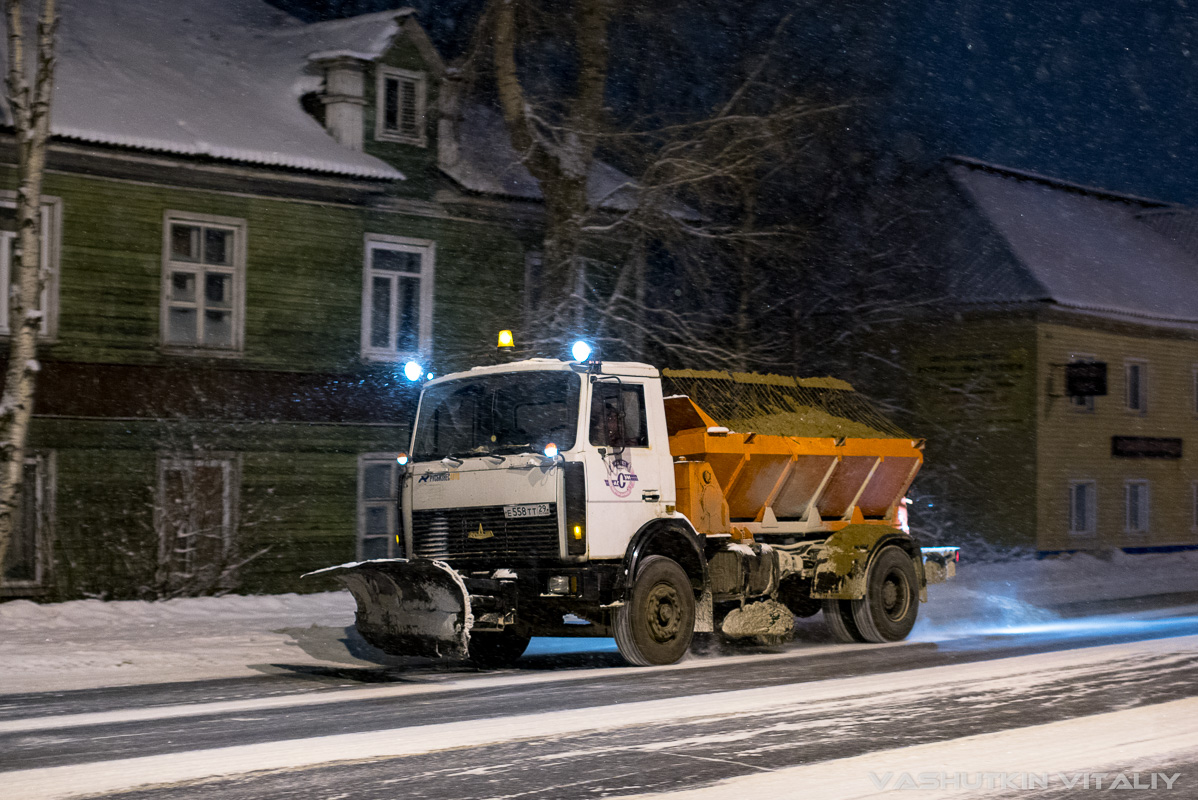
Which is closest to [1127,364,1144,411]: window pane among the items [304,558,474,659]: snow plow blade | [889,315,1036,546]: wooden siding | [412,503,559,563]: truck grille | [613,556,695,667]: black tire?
[889,315,1036,546]: wooden siding

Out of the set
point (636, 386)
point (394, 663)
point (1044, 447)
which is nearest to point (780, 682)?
point (636, 386)

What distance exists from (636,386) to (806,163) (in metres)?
18.7

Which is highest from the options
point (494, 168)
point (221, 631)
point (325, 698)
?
point (494, 168)

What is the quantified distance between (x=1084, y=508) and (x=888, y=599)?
21.6m

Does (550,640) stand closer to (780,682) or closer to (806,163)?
(780,682)

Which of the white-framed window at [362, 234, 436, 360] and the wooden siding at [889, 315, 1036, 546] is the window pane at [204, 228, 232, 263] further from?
the wooden siding at [889, 315, 1036, 546]

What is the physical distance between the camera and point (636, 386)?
1262 cm

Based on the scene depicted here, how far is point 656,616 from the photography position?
40.9 ft

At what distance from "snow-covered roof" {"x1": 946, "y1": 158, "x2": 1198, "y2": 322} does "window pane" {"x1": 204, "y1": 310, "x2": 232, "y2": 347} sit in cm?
1876

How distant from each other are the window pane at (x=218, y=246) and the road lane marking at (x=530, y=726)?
13.8 metres

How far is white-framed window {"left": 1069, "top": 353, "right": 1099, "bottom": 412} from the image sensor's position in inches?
1337

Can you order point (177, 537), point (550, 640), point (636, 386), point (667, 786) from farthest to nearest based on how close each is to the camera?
point (177, 537), point (550, 640), point (636, 386), point (667, 786)

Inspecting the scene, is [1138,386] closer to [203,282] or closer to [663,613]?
[203,282]

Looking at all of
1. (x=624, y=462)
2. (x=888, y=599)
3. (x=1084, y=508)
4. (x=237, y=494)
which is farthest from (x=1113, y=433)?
(x=624, y=462)
